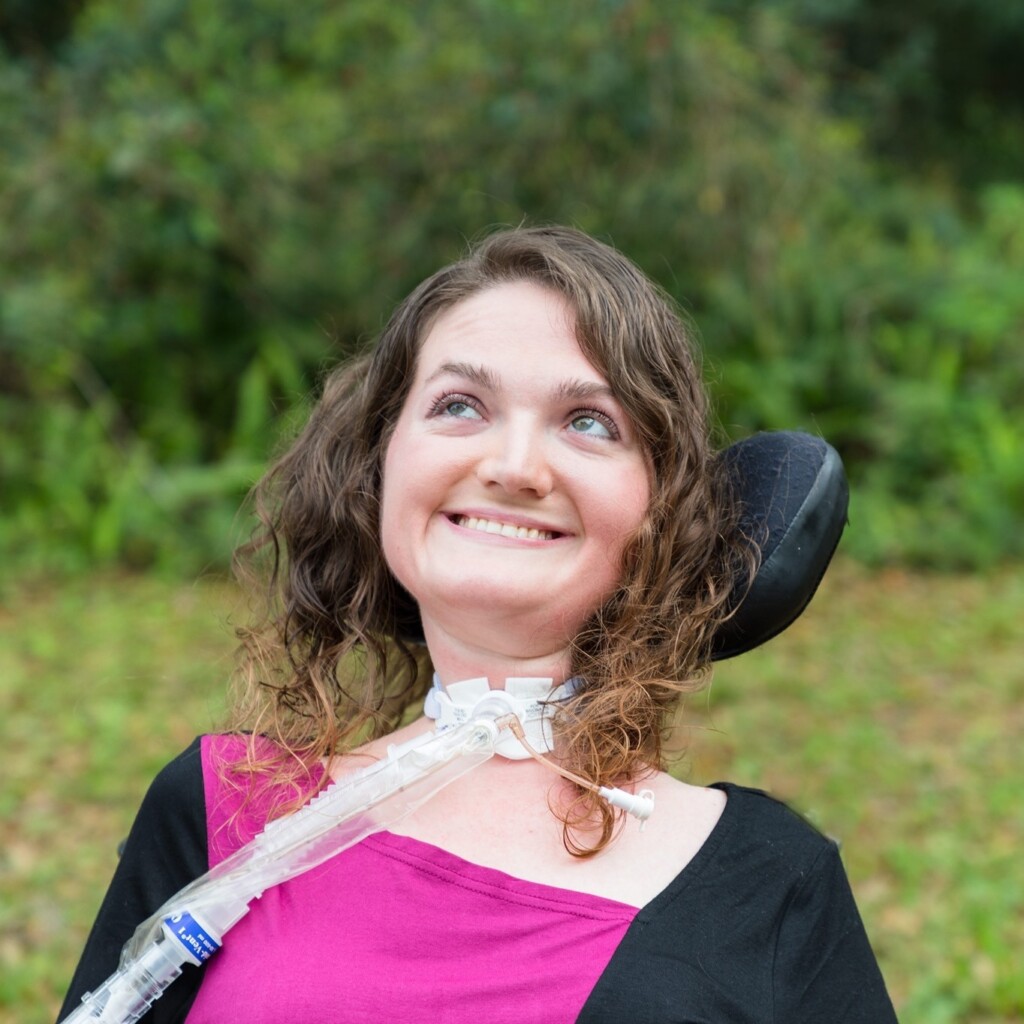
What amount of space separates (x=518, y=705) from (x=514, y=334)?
0.55 m

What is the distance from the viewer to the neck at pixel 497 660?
1.83m

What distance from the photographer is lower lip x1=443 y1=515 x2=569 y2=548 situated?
1753 mm

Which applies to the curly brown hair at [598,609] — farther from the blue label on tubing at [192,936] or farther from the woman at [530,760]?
the blue label on tubing at [192,936]

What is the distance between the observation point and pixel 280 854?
1.73 metres

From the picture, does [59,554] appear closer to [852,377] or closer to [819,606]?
[819,606]

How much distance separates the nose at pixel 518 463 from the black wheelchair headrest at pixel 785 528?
377mm

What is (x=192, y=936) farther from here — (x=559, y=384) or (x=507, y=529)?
(x=559, y=384)

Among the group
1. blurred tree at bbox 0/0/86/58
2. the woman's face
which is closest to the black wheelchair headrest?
the woman's face

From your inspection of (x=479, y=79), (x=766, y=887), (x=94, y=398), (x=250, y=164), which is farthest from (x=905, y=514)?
(x=766, y=887)

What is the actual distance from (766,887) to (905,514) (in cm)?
675

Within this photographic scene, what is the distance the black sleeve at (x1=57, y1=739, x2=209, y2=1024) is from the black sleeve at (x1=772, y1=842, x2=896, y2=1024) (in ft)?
2.76

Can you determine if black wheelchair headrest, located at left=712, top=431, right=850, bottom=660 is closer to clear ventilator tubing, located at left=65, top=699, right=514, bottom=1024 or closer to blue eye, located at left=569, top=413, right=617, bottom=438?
blue eye, located at left=569, top=413, right=617, bottom=438

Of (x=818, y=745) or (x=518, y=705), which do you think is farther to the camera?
(x=818, y=745)

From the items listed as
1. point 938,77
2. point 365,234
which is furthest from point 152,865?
point 938,77
